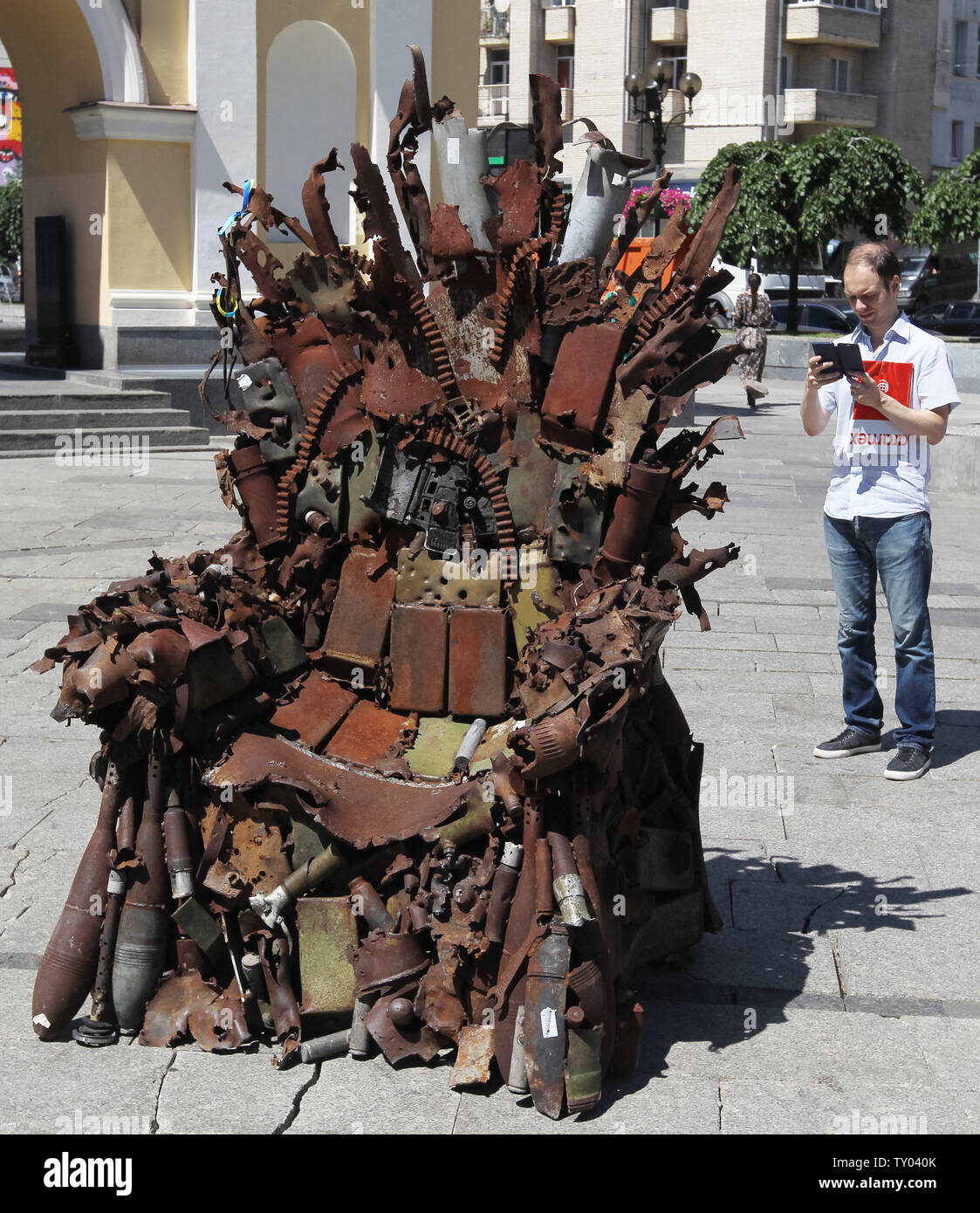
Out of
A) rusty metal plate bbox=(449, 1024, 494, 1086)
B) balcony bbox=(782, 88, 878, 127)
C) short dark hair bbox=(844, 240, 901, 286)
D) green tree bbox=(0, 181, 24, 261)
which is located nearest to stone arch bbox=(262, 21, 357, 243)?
short dark hair bbox=(844, 240, 901, 286)

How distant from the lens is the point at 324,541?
14.9ft

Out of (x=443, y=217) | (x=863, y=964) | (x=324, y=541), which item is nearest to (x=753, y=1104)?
(x=863, y=964)

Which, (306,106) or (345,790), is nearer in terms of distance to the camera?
(345,790)

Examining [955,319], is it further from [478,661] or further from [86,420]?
[478,661]

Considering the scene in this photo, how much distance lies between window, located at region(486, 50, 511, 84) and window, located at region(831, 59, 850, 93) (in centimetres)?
952

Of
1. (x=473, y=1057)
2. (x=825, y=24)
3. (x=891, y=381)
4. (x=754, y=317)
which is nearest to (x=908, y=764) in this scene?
(x=891, y=381)

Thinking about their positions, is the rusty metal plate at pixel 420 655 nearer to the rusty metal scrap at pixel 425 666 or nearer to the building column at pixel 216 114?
the rusty metal scrap at pixel 425 666

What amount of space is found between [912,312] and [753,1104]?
38.6 meters

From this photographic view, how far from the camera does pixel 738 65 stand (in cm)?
4369

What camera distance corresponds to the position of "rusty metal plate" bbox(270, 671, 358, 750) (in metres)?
4.31

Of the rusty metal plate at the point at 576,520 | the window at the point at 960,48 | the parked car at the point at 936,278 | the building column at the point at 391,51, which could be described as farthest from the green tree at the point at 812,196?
the rusty metal plate at the point at 576,520

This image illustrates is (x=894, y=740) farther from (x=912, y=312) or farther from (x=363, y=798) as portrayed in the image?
(x=912, y=312)

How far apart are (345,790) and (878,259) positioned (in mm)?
2958

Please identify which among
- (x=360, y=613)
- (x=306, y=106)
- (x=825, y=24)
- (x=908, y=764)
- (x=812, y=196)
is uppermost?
(x=825, y=24)
